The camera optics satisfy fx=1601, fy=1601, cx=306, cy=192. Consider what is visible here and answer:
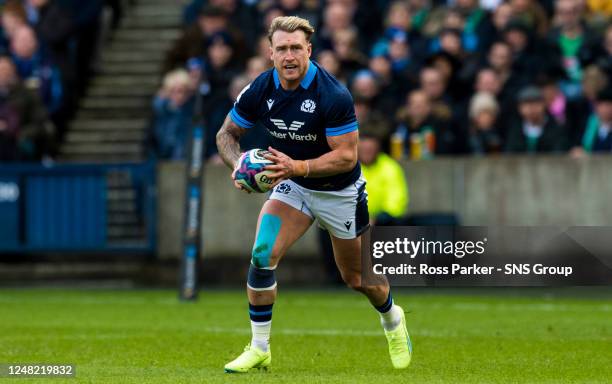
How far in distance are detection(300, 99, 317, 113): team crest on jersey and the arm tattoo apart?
0.57 meters

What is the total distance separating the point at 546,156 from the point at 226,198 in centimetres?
413

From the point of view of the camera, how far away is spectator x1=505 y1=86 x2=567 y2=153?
60.8 feet

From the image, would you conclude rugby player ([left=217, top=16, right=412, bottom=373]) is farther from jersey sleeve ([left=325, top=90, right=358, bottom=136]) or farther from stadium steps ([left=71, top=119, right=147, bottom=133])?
stadium steps ([left=71, top=119, right=147, bottom=133])

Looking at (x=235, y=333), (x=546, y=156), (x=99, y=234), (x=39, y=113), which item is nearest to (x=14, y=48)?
(x=39, y=113)

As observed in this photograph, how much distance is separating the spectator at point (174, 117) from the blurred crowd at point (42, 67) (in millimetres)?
1504

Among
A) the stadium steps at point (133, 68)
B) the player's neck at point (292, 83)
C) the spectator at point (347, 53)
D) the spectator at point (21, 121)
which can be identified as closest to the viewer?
the player's neck at point (292, 83)

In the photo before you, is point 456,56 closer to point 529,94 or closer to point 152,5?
point 529,94

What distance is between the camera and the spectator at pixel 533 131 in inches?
730

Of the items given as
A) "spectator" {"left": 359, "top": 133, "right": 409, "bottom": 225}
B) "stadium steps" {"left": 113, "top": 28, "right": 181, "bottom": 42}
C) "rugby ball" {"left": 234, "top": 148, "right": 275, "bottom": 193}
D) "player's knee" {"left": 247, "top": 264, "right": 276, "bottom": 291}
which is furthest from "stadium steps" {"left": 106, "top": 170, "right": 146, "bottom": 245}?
"rugby ball" {"left": 234, "top": 148, "right": 275, "bottom": 193}

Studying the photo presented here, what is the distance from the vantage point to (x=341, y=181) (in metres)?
10.8

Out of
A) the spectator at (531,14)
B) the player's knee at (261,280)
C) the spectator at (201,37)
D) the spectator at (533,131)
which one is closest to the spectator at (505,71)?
the spectator at (533,131)

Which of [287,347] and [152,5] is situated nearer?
[287,347]

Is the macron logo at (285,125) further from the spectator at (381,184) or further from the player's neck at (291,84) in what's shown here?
the spectator at (381,184)

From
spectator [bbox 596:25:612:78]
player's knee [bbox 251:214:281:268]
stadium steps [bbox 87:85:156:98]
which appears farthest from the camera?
stadium steps [bbox 87:85:156:98]
